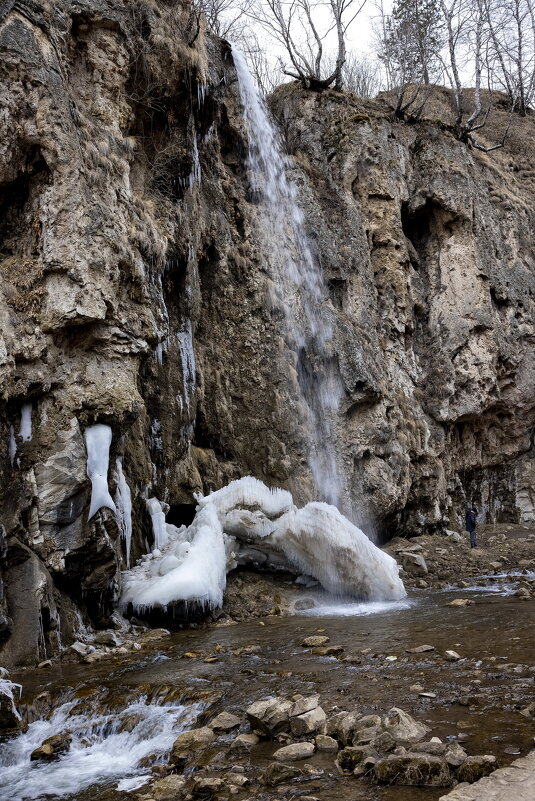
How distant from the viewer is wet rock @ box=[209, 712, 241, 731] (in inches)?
177

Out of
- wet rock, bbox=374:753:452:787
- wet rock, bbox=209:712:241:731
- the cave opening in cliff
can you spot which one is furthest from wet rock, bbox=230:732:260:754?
the cave opening in cliff

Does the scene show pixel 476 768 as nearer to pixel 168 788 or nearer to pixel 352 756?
pixel 352 756

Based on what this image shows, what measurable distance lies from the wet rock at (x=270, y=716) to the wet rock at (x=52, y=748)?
1497 millimetres

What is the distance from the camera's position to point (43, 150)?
8.87 m

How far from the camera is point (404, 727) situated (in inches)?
152

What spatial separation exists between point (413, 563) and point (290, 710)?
332 inches

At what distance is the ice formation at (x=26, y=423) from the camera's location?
8.09m

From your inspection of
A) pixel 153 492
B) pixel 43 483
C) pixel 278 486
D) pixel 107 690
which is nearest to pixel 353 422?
pixel 278 486

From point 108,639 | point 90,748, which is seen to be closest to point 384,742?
point 90,748

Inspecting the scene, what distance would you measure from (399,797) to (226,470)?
9392 millimetres

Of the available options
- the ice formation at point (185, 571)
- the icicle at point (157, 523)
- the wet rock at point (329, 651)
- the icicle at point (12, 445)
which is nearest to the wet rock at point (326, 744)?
the wet rock at point (329, 651)

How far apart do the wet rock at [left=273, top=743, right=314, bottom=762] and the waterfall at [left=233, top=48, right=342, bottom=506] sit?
30.9 ft

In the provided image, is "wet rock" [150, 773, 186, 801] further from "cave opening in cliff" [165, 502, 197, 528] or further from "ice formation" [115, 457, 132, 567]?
"cave opening in cliff" [165, 502, 197, 528]

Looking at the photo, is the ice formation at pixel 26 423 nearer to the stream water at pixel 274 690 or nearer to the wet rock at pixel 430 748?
the stream water at pixel 274 690
